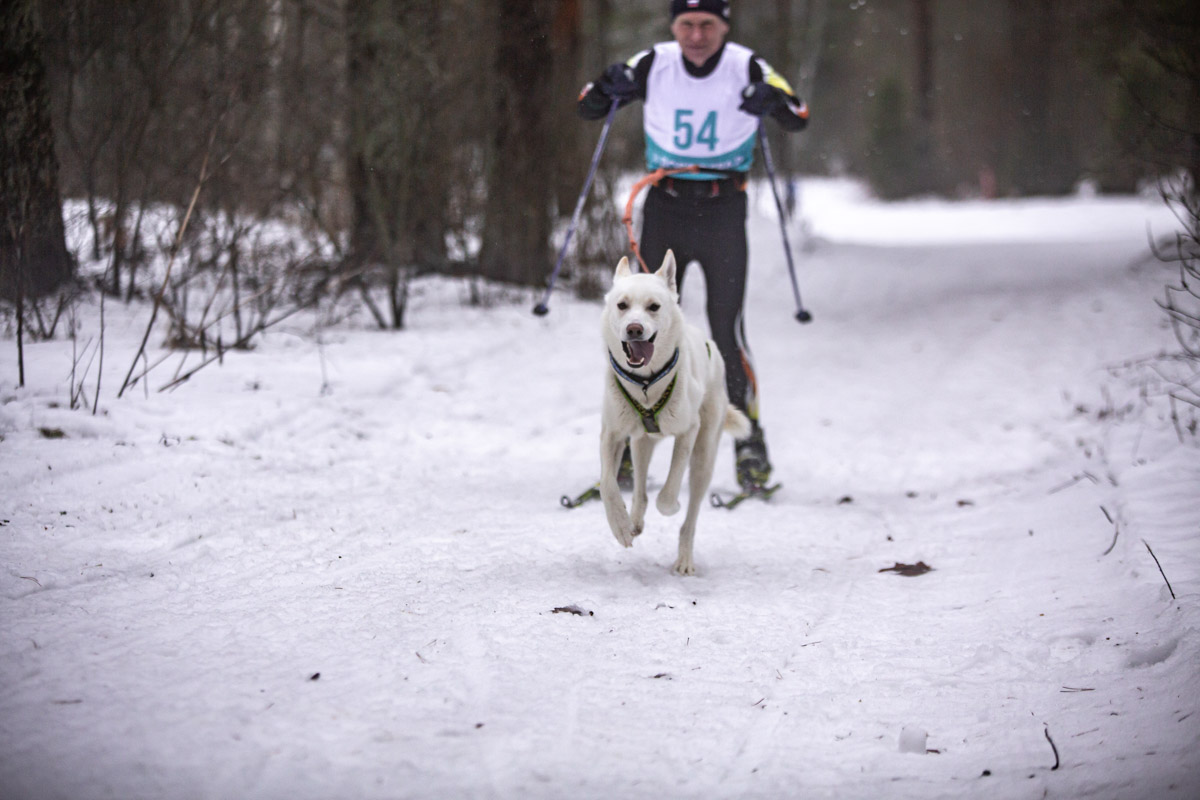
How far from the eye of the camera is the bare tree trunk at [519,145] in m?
8.36

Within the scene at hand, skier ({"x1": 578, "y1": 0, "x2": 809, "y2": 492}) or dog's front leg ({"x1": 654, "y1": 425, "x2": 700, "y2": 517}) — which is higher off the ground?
skier ({"x1": 578, "y1": 0, "x2": 809, "y2": 492})

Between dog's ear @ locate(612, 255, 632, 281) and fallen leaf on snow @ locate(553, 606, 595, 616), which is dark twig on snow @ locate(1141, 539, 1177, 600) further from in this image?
dog's ear @ locate(612, 255, 632, 281)

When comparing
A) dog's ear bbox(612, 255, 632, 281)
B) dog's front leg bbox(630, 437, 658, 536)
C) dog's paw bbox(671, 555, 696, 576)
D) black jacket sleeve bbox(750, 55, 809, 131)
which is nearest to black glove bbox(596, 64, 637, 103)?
black jacket sleeve bbox(750, 55, 809, 131)

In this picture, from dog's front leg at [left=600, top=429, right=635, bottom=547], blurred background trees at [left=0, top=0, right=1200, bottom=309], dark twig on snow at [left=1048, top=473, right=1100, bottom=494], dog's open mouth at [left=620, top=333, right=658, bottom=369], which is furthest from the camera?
blurred background trees at [left=0, top=0, right=1200, bottom=309]

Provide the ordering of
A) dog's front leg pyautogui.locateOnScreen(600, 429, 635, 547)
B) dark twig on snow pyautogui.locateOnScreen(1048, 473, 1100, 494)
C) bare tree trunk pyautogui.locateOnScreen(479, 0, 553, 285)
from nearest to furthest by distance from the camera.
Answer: dog's front leg pyautogui.locateOnScreen(600, 429, 635, 547), dark twig on snow pyautogui.locateOnScreen(1048, 473, 1100, 494), bare tree trunk pyautogui.locateOnScreen(479, 0, 553, 285)

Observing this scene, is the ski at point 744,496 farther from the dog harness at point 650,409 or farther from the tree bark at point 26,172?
the tree bark at point 26,172

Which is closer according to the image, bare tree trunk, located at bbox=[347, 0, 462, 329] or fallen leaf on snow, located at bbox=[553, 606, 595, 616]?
fallen leaf on snow, located at bbox=[553, 606, 595, 616]

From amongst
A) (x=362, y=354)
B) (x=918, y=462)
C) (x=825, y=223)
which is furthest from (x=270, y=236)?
(x=825, y=223)

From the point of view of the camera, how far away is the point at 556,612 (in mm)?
2861

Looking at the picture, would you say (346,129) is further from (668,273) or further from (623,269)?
(668,273)

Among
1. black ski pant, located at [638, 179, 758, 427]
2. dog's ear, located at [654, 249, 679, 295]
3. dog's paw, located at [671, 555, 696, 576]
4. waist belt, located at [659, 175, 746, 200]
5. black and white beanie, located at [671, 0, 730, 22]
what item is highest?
black and white beanie, located at [671, 0, 730, 22]

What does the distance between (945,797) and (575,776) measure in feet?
2.81

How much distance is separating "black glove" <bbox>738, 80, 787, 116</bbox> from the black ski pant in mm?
383

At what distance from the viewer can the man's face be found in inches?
162
